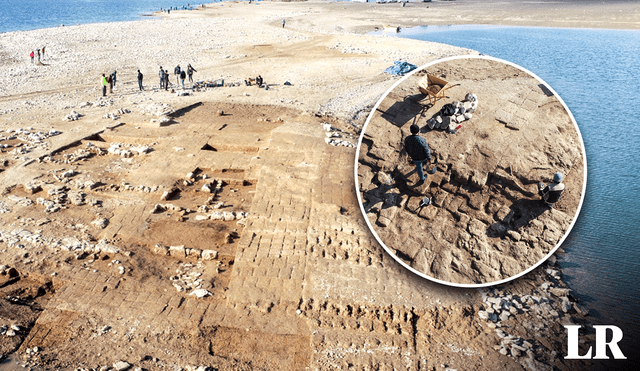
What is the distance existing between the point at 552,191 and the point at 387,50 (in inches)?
1208

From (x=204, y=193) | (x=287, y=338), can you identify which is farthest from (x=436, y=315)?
(x=204, y=193)

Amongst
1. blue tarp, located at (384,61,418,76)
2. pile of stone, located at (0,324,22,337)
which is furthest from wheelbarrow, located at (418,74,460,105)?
blue tarp, located at (384,61,418,76)

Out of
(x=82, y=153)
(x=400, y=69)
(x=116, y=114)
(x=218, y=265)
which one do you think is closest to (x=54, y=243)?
(x=218, y=265)

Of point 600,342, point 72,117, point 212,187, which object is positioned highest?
point 72,117

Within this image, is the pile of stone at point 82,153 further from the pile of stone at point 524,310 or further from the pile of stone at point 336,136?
the pile of stone at point 524,310

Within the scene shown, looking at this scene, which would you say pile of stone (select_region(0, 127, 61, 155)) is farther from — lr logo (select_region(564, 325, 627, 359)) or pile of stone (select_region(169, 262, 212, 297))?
lr logo (select_region(564, 325, 627, 359))

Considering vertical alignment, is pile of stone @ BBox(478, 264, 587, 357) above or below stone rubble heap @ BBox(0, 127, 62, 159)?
below

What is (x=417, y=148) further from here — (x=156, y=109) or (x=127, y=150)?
(x=156, y=109)

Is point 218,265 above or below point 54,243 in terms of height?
below

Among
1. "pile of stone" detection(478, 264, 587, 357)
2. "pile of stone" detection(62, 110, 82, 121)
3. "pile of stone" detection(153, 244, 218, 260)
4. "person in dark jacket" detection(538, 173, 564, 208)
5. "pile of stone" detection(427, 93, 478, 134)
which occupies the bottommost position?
"pile of stone" detection(478, 264, 587, 357)

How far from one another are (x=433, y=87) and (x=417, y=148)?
0.64 m

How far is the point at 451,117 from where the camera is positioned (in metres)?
3.59

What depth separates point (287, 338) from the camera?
22.3ft

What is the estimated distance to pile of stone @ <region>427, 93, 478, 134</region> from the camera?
359 centimetres
